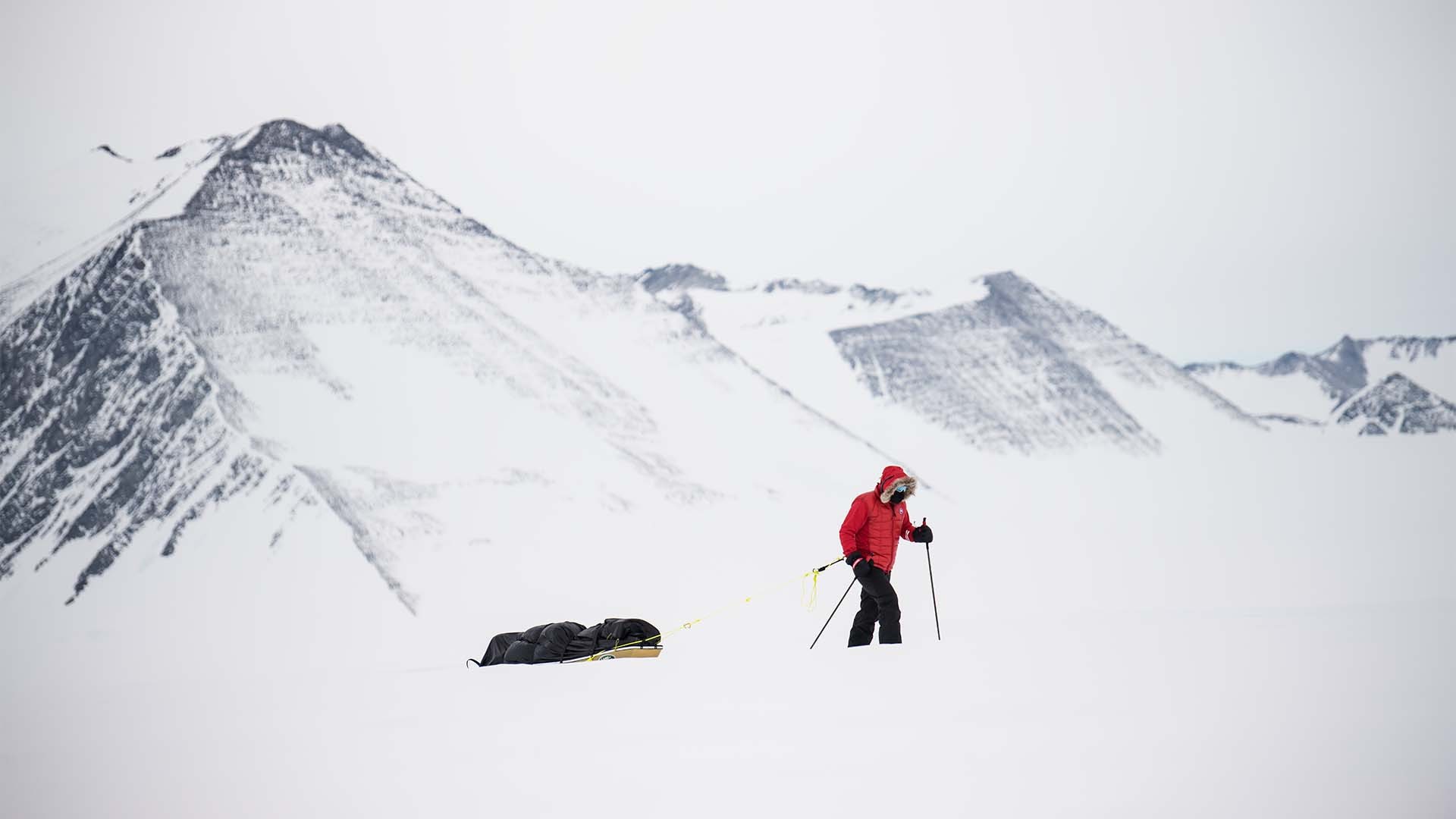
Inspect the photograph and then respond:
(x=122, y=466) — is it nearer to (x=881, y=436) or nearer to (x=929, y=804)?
(x=881, y=436)

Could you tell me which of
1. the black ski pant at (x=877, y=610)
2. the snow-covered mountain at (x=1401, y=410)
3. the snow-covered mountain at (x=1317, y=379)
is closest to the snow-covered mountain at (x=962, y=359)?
the snow-covered mountain at (x=1317, y=379)

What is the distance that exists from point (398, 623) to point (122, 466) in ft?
25.1

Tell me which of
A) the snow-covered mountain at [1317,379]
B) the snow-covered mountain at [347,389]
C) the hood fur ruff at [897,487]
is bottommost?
the hood fur ruff at [897,487]

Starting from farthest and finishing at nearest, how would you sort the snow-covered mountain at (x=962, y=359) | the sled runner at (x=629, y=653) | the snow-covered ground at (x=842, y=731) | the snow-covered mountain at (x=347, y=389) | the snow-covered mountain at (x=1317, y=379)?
the snow-covered mountain at (x=1317, y=379)
the snow-covered mountain at (x=962, y=359)
the snow-covered mountain at (x=347, y=389)
the sled runner at (x=629, y=653)
the snow-covered ground at (x=842, y=731)

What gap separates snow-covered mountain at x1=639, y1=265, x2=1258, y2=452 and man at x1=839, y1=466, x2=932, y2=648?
2279 centimetres

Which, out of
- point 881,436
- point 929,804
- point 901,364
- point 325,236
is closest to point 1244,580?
point 881,436

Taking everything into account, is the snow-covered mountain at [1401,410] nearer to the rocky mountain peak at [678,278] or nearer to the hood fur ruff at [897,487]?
the rocky mountain peak at [678,278]

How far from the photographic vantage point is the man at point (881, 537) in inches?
344

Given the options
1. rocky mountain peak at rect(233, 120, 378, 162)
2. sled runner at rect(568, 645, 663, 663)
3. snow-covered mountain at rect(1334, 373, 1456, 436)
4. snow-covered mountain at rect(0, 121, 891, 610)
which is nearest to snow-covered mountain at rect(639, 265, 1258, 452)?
snow-covered mountain at rect(0, 121, 891, 610)

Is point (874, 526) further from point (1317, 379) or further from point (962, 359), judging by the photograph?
point (1317, 379)

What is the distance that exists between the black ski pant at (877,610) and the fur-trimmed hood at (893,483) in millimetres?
564

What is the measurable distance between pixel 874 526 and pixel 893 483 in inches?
14.8

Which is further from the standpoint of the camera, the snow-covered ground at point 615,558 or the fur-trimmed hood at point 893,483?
the fur-trimmed hood at point 893,483

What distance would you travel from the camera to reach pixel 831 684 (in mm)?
7188
